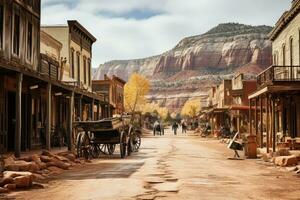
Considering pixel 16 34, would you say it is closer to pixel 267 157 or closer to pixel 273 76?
pixel 267 157

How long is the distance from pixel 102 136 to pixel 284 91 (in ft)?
29.0

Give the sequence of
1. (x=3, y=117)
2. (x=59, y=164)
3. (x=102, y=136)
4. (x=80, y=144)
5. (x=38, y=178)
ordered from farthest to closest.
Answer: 1. (x=102, y=136)
2. (x=80, y=144)
3. (x=3, y=117)
4. (x=59, y=164)
5. (x=38, y=178)

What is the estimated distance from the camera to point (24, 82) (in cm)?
2377

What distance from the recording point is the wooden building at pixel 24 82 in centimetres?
2056

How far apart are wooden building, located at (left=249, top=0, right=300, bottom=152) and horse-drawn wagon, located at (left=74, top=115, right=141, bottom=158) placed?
259 inches

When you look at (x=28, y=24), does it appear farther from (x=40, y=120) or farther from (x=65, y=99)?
(x=65, y=99)

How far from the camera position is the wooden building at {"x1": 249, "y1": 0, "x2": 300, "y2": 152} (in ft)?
85.1

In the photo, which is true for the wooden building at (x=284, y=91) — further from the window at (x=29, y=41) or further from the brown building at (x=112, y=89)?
the brown building at (x=112, y=89)

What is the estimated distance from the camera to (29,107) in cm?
2511

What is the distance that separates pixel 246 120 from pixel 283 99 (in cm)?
2079

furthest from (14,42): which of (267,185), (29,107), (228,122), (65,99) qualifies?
(228,122)

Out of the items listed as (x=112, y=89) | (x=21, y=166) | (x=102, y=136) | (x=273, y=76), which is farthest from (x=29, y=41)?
(x=112, y=89)

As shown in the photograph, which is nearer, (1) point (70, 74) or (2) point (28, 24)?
(2) point (28, 24)

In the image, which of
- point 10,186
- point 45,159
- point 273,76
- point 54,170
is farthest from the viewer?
point 273,76
